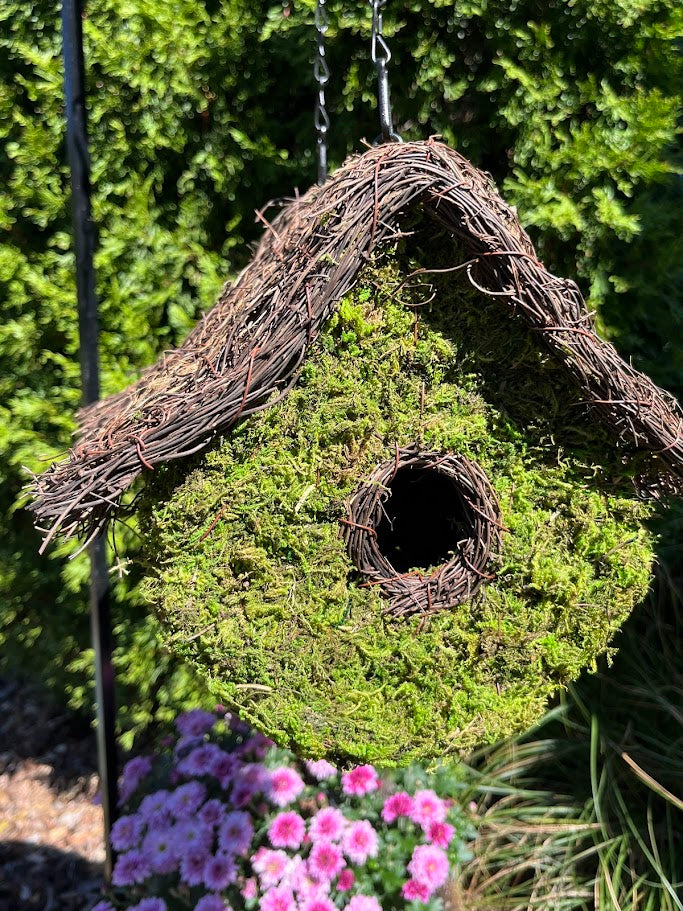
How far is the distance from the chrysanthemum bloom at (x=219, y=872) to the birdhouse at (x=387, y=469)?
2.49 feet

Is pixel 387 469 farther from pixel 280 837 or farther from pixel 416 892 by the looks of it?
pixel 416 892

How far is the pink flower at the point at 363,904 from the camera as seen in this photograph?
1591 mm

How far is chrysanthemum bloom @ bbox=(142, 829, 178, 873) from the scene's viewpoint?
1742 millimetres

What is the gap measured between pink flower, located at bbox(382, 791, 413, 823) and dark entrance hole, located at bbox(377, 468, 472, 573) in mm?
714

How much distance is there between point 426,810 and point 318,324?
1399mm

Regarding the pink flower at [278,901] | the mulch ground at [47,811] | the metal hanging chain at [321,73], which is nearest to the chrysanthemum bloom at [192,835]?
the pink flower at [278,901]

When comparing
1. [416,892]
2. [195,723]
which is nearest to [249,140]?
[195,723]

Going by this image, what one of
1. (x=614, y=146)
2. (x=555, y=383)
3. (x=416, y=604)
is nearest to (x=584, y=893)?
(x=416, y=604)

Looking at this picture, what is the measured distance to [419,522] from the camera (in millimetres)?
1518

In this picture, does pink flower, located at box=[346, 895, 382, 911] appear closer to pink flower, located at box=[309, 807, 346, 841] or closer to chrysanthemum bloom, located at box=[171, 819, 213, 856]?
pink flower, located at box=[309, 807, 346, 841]

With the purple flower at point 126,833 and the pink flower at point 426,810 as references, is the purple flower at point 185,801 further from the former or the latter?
the pink flower at point 426,810

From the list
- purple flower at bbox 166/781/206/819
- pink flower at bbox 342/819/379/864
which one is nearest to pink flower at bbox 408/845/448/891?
pink flower at bbox 342/819/379/864

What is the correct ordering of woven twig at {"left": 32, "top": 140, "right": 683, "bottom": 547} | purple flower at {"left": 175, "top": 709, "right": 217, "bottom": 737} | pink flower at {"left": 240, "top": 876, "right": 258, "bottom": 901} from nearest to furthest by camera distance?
1. woven twig at {"left": 32, "top": 140, "right": 683, "bottom": 547}
2. pink flower at {"left": 240, "top": 876, "right": 258, "bottom": 901}
3. purple flower at {"left": 175, "top": 709, "right": 217, "bottom": 737}

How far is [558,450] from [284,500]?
1.68 ft
